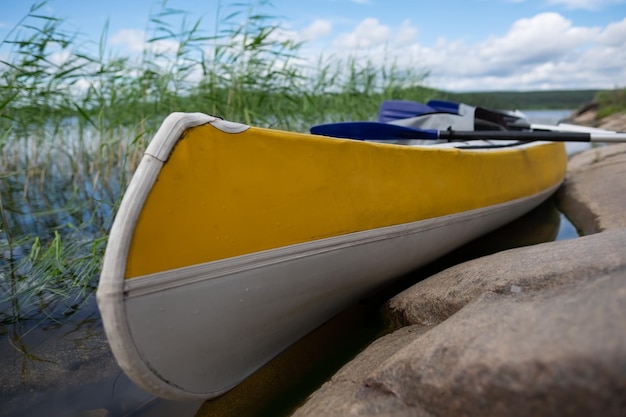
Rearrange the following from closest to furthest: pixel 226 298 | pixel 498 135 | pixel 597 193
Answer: pixel 226 298
pixel 498 135
pixel 597 193

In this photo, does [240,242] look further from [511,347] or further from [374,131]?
[374,131]

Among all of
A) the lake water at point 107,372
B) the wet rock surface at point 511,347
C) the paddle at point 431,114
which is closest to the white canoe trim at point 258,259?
the wet rock surface at point 511,347

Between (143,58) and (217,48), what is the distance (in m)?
0.88

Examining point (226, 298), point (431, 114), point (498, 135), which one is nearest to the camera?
point (226, 298)

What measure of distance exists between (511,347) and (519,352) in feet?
0.09

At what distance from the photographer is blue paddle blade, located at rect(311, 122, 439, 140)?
244 cm

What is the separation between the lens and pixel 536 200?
3.65 metres

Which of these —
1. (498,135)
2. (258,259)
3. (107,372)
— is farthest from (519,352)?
(498,135)

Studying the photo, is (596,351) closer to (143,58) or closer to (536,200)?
(536,200)

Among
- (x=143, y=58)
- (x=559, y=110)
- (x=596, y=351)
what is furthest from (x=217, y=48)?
(x=559, y=110)

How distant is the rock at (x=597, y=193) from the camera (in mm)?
3080

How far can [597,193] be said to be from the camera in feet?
12.3

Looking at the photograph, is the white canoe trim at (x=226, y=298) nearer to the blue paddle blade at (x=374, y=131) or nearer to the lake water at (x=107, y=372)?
the lake water at (x=107, y=372)

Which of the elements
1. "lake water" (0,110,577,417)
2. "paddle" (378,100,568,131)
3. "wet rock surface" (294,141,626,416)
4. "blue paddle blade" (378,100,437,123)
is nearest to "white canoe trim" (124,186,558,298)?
"wet rock surface" (294,141,626,416)
